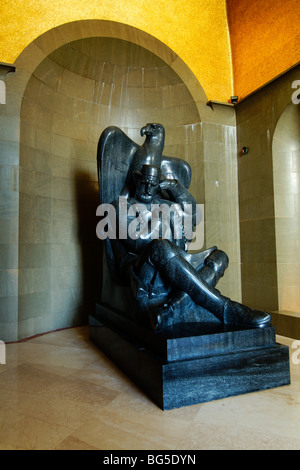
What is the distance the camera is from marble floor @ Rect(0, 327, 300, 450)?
1.83 meters

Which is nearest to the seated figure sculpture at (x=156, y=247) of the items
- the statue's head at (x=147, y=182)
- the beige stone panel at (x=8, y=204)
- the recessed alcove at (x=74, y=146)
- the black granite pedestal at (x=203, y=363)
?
the statue's head at (x=147, y=182)

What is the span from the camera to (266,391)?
245 cm

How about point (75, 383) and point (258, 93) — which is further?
point (258, 93)

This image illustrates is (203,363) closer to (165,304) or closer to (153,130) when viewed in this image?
(165,304)

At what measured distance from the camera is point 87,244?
5.17 m

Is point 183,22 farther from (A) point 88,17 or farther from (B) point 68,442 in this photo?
(B) point 68,442

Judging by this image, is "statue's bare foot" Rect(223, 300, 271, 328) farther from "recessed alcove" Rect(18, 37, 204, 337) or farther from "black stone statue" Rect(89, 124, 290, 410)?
"recessed alcove" Rect(18, 37, 204, 337)

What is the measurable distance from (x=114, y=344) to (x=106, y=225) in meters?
1.28

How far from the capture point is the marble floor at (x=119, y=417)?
6.00ft

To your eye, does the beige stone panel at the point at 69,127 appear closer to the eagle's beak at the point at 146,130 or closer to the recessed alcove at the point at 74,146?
the recessed alcove at the point at 74,146

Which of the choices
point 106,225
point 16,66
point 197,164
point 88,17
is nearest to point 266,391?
point 106,225

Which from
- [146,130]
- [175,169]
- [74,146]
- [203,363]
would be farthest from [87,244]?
[203,363]

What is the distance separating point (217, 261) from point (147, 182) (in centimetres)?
113

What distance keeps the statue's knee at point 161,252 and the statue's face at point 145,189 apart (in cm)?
94
